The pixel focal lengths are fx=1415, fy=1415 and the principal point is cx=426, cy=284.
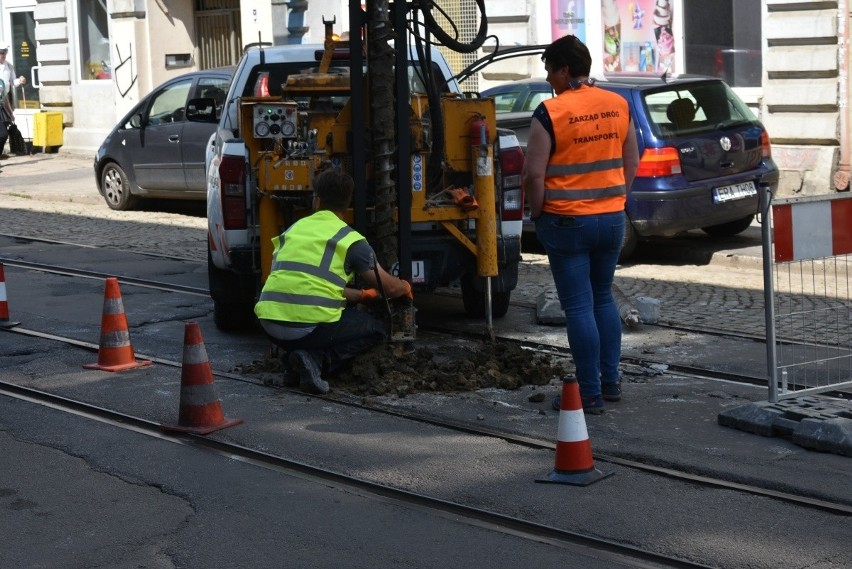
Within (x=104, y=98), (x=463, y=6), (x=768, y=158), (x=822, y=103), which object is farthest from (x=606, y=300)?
(x=104, y=98)

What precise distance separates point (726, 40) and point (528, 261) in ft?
20.6

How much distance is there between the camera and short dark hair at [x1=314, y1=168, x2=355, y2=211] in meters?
7.80

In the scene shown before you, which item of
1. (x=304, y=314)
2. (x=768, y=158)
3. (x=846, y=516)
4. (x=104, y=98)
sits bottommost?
(x=846, y=516)

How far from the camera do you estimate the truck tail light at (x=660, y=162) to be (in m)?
12.1

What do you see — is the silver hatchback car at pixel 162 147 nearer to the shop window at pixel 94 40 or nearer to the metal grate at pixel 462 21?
the metal grate at pixel 462 21

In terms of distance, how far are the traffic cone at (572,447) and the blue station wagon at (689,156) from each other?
6.38 m

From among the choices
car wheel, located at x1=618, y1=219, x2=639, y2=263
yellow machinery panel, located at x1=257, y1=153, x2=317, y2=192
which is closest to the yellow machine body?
yellow machinery panel, located at x1=257, y1=153, x2=317, y2=192

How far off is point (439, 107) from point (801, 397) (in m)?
2.90

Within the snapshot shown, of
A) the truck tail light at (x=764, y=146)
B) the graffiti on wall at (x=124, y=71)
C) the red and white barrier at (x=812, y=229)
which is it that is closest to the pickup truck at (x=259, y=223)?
the red and white barrier at (x=812, y=229)

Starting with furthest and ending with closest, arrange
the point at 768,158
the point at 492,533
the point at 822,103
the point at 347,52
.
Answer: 1. the point at 822,103
2. the point at 768,158
3. the point at 347,52
4. the point at 492,533

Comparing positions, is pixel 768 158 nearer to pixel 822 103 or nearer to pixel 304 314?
pixel 822 103

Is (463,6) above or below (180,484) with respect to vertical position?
above

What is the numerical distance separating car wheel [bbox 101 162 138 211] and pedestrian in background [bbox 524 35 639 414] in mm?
11383

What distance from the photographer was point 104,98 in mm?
26156
